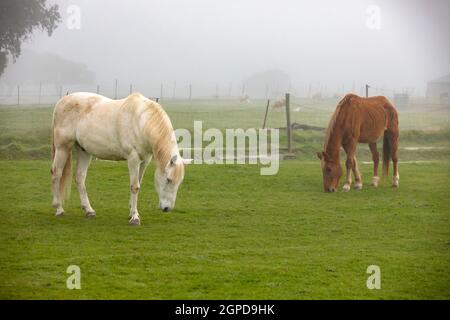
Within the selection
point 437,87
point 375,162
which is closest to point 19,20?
point 375,162

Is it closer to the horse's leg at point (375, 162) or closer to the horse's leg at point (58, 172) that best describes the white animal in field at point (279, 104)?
the horse's leg at point (375, 162)

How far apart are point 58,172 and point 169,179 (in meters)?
1.74

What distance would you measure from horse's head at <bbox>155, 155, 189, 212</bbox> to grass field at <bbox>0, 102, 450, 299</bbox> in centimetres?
38

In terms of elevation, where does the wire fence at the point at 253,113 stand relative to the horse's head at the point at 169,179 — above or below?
above

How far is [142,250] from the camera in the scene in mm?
6129

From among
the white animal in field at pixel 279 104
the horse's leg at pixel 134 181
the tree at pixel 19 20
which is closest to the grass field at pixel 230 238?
Answer: the horse's leg at pixel 134 181

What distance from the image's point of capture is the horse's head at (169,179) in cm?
696

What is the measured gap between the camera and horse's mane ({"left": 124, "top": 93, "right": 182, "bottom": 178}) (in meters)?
7.08

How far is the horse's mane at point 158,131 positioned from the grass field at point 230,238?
0.88 meters

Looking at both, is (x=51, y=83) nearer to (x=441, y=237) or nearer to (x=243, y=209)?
(x=243, y=209)

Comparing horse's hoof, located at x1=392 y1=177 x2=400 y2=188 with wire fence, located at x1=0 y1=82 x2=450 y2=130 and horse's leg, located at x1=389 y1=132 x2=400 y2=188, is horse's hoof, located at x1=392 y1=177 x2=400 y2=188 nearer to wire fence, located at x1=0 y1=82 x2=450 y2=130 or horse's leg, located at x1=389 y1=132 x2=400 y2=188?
horse's leg, located at x1=389 y1=132 x2=400 y2=188

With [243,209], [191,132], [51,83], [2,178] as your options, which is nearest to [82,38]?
[51,83]

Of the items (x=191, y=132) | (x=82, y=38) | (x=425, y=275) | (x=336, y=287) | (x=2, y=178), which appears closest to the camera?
(x=336, y=287)
